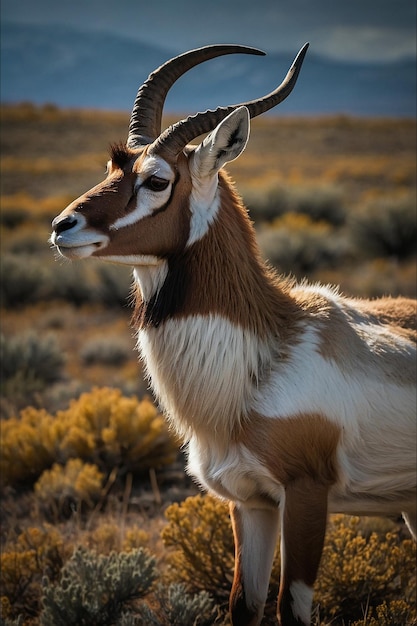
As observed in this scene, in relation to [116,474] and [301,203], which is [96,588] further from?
[301,203]

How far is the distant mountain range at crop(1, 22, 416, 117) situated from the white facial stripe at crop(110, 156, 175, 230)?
2024 cm

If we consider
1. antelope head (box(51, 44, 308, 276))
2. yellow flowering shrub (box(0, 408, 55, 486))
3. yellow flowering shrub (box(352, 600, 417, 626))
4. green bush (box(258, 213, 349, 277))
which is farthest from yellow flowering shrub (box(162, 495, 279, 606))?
green bush (box(258, 213, 349, 277))

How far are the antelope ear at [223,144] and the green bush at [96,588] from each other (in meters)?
2.41

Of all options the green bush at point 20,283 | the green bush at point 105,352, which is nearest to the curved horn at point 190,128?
the green bush at point 105,352

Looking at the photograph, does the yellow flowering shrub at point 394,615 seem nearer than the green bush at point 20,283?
Yes

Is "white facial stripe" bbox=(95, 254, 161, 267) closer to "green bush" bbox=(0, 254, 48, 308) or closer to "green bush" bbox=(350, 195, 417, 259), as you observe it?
"green bush" bbox=(0, 254, 48, 308)

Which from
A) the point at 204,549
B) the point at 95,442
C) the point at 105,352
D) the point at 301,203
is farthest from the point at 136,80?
the point at 204,549

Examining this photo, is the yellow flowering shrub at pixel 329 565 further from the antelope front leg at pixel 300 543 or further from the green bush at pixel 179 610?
the antelope front leg at pixel 300 543

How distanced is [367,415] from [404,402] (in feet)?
0.75

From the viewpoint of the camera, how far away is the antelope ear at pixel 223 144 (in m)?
3.02

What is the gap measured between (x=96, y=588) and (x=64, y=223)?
2.25m

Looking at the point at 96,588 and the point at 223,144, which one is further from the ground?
the point at 223,144

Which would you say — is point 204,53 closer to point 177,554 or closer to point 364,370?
Answer: point 364,370

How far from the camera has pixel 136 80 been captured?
103 metres
